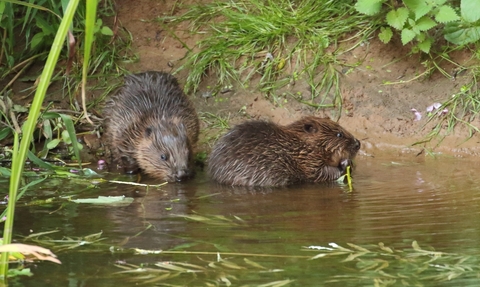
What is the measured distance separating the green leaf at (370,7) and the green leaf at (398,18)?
111 millimetres

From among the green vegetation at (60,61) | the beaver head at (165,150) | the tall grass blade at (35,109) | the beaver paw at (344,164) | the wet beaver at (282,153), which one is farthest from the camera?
the green vegetation at (60,61)

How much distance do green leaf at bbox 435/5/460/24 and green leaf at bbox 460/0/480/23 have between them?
11 cm

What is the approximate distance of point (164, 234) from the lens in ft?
14.2

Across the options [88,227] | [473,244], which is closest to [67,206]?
[88,227]

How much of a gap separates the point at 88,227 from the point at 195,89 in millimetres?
3164

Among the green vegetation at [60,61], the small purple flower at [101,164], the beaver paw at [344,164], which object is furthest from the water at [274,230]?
the green vegetation at [60,61]

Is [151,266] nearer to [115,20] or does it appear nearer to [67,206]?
[67,206]

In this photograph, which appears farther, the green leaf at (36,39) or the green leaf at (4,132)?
the green leaf at (36,39)

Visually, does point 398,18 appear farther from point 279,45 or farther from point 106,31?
point 106,31

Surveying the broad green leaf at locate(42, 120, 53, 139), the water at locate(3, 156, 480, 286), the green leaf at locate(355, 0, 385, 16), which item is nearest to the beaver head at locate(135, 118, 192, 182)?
the water at locate(3, 156, 480, 286)

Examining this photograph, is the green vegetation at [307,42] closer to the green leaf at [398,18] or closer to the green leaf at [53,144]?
the green leaf at [398,18]

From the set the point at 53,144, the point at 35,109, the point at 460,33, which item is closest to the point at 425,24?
the point at 460,33

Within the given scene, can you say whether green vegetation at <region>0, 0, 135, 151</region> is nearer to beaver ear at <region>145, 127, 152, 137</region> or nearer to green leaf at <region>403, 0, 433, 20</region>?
beaver ear at <region>145, 127, 152, 137</region>

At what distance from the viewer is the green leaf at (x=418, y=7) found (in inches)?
264
